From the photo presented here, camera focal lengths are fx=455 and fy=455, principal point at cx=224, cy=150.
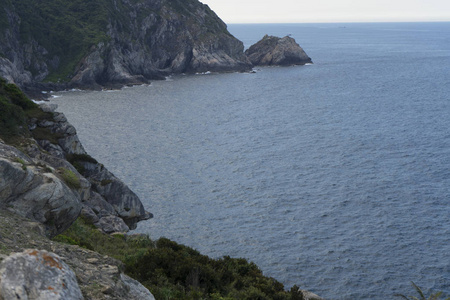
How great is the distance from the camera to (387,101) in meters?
122

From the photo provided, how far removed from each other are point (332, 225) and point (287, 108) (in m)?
68.0

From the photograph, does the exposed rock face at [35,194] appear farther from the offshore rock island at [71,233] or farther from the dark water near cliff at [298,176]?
the dark water near cliff at [298,176]

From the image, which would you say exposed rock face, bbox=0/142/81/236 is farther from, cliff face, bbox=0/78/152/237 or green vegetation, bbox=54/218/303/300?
green vegetation, bbox=54/218/303/300

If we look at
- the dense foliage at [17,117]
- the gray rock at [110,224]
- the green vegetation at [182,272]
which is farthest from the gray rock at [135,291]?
the dense foliage at [17,117]

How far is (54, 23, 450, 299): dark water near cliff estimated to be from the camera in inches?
1800

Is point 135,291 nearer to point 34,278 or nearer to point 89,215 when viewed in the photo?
point 34,278

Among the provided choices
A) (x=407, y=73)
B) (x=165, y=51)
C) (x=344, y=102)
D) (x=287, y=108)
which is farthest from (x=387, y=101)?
(x=165, y=51)

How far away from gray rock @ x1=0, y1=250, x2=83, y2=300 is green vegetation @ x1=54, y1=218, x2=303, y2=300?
8325 mm

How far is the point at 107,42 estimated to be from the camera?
150m

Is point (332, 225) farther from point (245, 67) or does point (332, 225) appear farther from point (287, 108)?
point (245, 67)

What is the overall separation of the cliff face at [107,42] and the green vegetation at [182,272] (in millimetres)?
94975

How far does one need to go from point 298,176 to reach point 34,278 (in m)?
57.9

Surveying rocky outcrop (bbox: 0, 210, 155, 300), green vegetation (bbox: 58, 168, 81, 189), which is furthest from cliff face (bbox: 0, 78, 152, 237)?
rocky outcrop (bbox: 0, 210, 155, 300)

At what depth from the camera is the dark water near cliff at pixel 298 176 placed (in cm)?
4572
